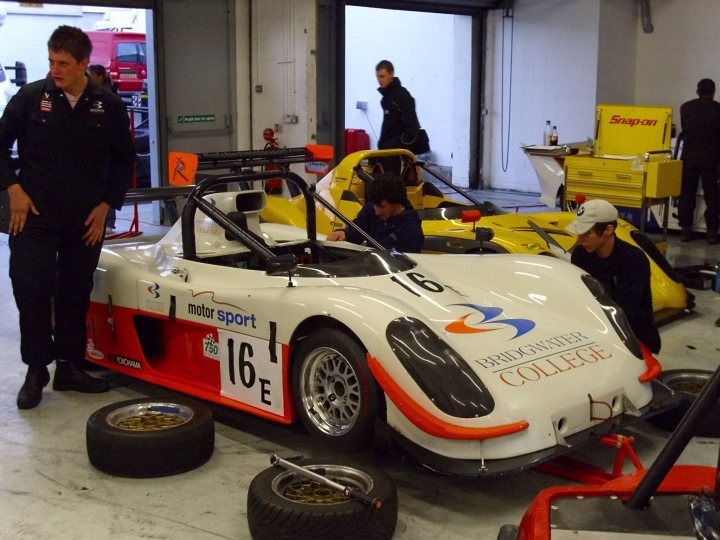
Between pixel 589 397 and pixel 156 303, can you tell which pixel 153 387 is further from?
pixel 589 397

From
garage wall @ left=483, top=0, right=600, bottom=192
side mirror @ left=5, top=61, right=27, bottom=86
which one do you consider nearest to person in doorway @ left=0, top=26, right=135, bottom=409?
garage wall @ left=483, top=0, right=600, bottom=192

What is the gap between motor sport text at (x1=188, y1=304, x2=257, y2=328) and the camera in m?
3.98

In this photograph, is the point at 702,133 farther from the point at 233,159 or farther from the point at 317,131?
the point at 233,159

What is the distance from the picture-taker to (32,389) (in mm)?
4547

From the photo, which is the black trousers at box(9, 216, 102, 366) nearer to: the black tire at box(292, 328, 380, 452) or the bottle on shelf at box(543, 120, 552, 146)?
the black tire at box(292, 328, 380, 452)

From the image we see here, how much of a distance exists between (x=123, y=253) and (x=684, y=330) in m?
3.52

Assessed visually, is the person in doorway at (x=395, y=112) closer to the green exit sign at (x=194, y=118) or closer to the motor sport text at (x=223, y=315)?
the green exit sign at (x=194, y=118)

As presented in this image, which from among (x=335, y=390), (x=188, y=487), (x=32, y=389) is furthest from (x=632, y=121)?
(x=188, y=487)

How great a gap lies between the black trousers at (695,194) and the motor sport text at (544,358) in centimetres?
610

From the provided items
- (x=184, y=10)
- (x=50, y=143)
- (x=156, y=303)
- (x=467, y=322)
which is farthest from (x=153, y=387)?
(x=184, y=10)

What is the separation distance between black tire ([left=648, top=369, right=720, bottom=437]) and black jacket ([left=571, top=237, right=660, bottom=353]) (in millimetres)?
208

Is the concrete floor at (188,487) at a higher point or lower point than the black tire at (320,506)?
lower

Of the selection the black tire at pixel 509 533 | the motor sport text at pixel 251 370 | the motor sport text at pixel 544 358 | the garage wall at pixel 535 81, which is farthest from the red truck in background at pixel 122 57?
the black tire at pixel 509 533

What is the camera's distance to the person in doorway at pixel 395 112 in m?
8.30
